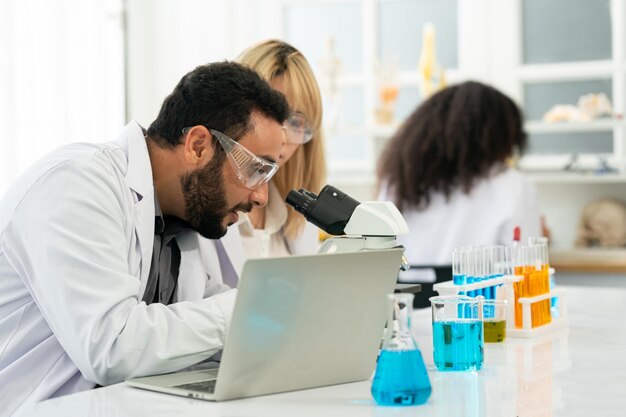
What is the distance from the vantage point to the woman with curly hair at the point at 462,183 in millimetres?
3520

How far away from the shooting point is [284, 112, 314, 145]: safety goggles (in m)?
2.51

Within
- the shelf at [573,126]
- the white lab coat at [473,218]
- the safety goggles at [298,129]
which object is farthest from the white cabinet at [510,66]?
the safety goggles at [298,129]

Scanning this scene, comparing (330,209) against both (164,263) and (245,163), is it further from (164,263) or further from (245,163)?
(164,263)

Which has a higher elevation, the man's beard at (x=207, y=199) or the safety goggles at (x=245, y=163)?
the safety goggles at (x=245, y=163)

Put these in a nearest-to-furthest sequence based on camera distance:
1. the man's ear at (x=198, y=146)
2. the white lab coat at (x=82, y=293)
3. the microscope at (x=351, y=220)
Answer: the white lab coat at (x=82, y=293) < the microscope at (x=351, y=220) < the man's ear at (x=198, y=146)

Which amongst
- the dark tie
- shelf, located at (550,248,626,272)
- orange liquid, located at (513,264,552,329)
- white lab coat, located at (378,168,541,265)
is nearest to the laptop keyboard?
the dark tie

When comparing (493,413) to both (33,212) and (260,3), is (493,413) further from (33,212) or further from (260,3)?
(260,3)

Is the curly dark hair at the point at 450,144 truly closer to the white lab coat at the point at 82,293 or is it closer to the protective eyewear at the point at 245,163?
the protective eyewear at the point at 245,163

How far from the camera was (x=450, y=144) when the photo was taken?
3.58 metres

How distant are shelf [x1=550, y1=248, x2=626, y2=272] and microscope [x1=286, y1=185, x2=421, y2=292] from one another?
264 centimetres

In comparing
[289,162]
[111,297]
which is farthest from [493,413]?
[289,162]

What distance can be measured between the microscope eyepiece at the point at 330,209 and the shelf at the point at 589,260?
105 inches

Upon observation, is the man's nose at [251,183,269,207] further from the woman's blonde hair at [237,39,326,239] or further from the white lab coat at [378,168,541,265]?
the white lab coat at [378,168,541,265]

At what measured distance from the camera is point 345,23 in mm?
5035
